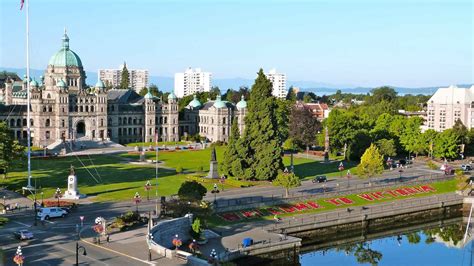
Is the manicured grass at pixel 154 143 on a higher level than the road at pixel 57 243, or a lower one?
higher

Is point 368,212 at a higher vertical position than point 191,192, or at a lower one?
lower

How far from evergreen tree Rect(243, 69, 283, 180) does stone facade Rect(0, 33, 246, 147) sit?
52.4 meters

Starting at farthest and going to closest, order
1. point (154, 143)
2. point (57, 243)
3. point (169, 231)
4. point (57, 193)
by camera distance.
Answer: point (154, 143) → point (57, 193) → point (169, 231) → point (57, 243)

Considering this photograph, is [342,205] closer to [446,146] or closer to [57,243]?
[57,243]

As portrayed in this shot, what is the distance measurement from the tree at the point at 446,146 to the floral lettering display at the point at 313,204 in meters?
29.6

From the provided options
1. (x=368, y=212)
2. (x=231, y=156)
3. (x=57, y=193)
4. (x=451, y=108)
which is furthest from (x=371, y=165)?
(x=451, y=108)

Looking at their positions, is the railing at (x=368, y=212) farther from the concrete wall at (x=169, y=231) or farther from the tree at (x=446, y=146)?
the tree at (x=446, y=146)

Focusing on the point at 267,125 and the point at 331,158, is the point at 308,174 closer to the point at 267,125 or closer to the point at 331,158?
the point at 267,125

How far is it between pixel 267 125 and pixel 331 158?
35.6m

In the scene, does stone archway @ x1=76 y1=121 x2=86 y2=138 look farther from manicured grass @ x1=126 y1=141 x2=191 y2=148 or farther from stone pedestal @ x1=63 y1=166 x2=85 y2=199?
stone pedestal @ x1=63 y1=166 x2=85 y2=199

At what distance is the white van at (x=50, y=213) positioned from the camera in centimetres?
5856

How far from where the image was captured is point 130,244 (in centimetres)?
5000

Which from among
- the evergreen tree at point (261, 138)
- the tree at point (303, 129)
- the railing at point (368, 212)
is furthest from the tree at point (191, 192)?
the tree at point (303, 129)

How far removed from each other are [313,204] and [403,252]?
13.4 m
